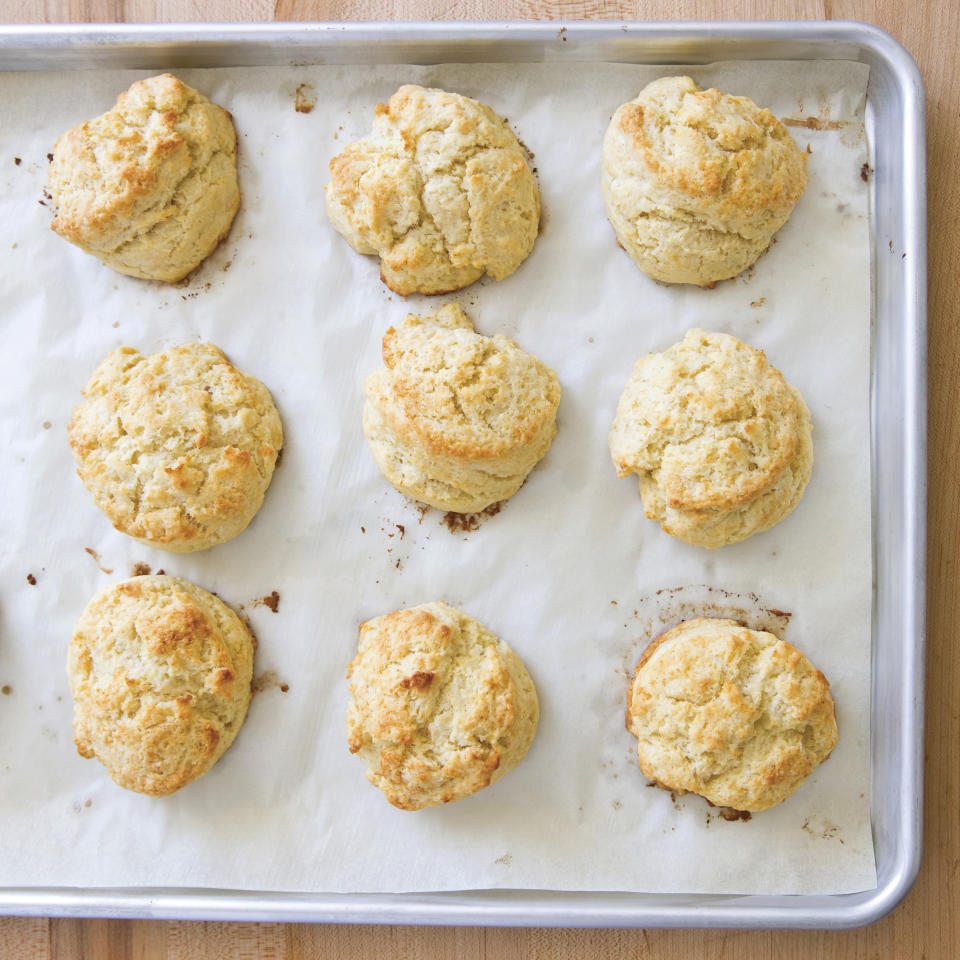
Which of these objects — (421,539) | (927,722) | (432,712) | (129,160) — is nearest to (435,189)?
(129,160)

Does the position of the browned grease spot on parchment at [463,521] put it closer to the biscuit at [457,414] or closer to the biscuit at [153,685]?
the biscuit at [457,414]

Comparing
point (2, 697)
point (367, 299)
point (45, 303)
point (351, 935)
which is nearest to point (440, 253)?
point (367, 299)

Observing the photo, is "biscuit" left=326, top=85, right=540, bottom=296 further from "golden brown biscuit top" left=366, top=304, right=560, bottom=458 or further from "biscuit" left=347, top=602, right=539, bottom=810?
"biscuit" left=347, top=602, right=539, bottom=810

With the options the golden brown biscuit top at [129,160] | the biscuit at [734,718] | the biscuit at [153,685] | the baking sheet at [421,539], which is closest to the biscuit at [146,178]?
the golden brown biscuit top at [129,160]

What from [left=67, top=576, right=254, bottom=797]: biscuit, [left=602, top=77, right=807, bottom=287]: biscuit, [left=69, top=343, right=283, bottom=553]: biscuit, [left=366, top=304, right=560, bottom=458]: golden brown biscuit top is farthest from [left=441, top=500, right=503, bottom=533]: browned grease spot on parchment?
[left=602, top=77, right=807, bottom=287]: biscuit

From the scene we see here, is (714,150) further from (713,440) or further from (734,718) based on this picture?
(734,718)

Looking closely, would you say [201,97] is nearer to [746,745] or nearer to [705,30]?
[705,30]
